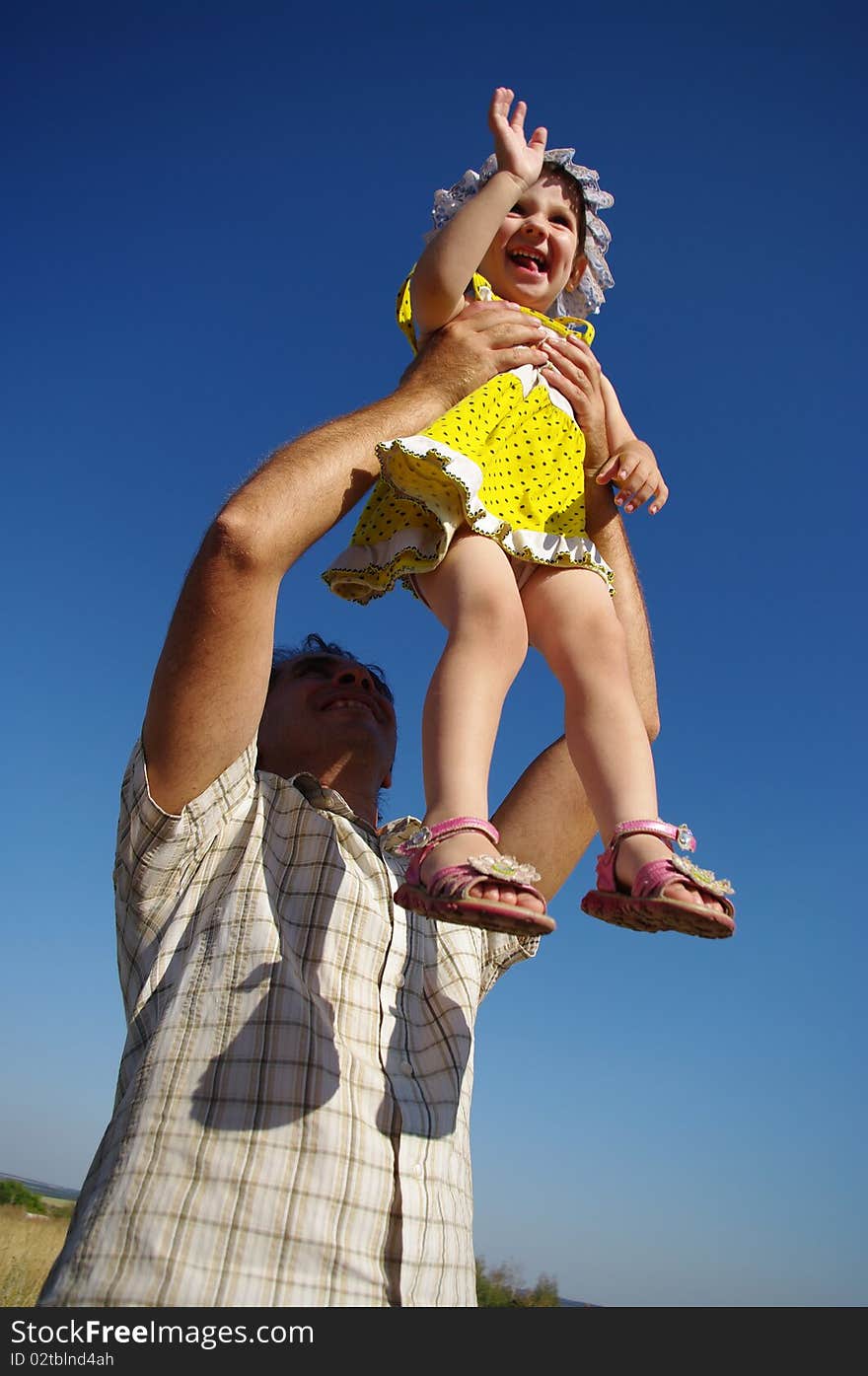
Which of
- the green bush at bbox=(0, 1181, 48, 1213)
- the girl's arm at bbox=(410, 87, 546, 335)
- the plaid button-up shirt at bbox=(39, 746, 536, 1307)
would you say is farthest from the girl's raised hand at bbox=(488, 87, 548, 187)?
the green bush at bbox=(0, 1181, 48, 1213)

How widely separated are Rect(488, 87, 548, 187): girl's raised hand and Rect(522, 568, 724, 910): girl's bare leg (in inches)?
48.7

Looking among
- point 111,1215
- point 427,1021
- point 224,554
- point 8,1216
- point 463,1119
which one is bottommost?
point 8,1216

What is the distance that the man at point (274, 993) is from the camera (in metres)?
1.86

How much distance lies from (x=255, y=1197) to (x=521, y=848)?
4.27ft

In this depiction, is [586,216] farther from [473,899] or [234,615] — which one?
[473,899]

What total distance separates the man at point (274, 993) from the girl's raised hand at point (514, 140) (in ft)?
1.56

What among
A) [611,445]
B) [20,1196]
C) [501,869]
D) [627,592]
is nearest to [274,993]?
[501,869]

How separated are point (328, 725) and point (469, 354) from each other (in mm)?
1353

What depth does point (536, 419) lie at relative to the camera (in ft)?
9.98

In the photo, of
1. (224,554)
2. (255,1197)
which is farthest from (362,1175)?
(224,554)

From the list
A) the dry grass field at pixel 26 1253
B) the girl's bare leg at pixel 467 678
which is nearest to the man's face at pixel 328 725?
the girl's bare leg at pixel 467 678

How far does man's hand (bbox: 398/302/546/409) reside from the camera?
2855 mm

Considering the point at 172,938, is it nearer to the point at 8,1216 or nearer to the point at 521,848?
the point at 521,848

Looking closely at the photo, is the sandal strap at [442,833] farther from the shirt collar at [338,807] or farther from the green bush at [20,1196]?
the green bush at [20,1196]
